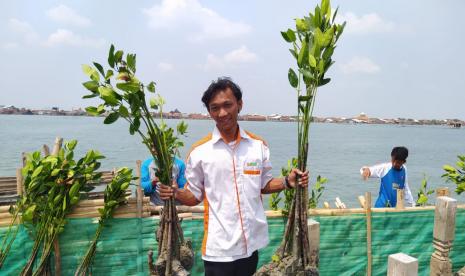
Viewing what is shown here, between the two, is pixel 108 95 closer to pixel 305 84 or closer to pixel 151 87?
pixel 151 87

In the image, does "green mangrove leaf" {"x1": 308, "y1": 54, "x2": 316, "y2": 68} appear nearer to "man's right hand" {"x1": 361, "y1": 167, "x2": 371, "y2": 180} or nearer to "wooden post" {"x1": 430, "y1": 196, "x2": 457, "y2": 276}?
Answer: "wooden post" {"x1": 430, "y1": 196, "x2": 457, "y2": 276}

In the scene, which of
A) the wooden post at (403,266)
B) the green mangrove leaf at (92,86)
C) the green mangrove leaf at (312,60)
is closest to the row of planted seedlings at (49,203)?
the green mangrove leaf at (92,86)

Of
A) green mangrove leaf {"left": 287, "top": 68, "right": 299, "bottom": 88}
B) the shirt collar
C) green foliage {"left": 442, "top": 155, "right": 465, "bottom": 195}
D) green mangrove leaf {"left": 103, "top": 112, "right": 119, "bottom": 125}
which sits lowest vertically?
green foliage {"left": 442, "top": 155, "right": 465, "bottom": 195}

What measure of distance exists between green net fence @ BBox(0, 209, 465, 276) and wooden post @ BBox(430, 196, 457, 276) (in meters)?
0.21

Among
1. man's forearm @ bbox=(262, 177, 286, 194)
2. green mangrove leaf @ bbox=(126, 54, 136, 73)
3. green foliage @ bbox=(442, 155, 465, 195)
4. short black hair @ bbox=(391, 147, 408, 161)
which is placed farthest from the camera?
short black hair @ bbox=(391, 147, 408, 161)

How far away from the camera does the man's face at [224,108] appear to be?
2.22 metres

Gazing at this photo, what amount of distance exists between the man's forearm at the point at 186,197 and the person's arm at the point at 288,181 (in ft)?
1.67

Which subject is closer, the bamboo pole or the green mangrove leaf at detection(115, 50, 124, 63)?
the green mangrove leaf at detection(115, 50, 124, 63)

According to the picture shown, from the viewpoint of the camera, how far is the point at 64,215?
2.85 metres

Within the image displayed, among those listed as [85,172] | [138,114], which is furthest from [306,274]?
[85,172]

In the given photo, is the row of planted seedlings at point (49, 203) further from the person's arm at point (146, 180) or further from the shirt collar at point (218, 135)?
the person's arm at point (146, 180)

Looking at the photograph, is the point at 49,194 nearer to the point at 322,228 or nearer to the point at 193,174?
the point at 193,174

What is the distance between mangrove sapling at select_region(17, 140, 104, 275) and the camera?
2.71 meters

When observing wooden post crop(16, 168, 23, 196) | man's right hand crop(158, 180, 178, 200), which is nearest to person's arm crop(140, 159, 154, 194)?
wooden post crop(16, 168, 23, 196)
